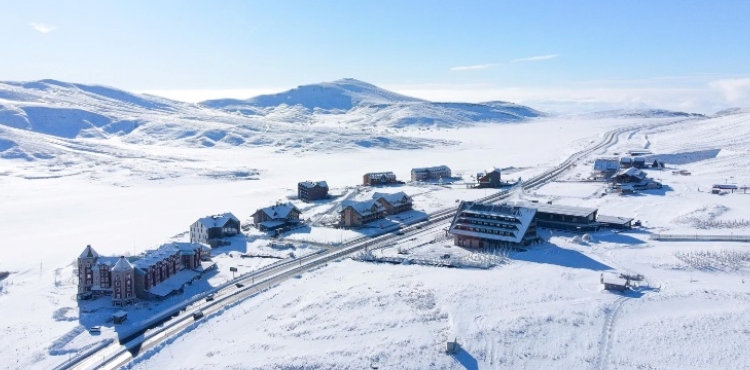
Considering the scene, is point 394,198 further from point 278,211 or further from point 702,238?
point 702,238

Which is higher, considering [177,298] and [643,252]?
[643,252]

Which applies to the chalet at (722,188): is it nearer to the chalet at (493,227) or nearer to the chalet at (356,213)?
the chalet at (493,227)

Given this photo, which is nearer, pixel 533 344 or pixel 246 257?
pixel 533 344

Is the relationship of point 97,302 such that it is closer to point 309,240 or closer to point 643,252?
point 309,240

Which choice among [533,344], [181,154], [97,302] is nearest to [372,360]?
[533,344]

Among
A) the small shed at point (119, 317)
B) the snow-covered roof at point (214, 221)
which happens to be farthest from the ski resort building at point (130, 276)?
the snow-covered roof at point (214, 221)

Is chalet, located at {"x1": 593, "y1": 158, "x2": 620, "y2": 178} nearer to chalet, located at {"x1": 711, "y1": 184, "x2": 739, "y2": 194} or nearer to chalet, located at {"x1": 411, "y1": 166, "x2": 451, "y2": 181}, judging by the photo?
chalet, located at {"x1": 711, "y1": 184, "x2": 739, "y2": 194}
